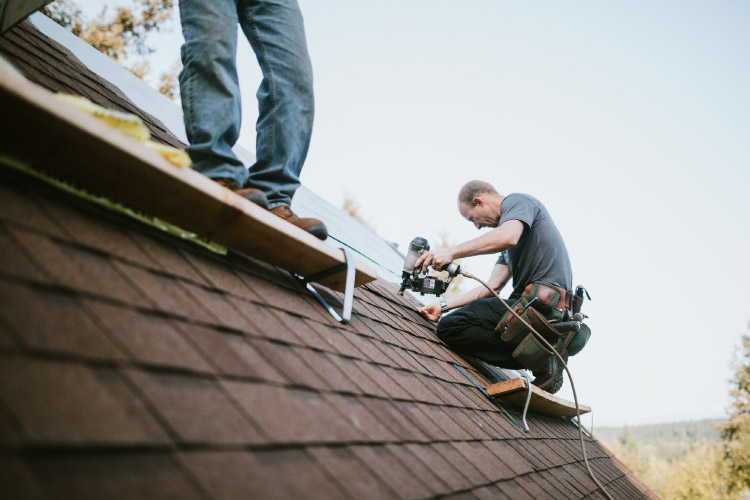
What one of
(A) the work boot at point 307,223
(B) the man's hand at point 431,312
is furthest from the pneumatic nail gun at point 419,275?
(A) the work boot at point 307,223

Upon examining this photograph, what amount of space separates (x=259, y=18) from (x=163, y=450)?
69.9 inches

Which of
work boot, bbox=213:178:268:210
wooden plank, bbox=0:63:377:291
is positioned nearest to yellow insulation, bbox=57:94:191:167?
wooden plank, bbox=0:63:377:291

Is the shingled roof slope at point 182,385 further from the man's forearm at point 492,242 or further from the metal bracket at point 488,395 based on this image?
the man's forearm at point 492,242

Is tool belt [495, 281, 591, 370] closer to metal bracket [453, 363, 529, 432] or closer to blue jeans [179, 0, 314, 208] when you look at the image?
metal bracket [453, 363, 529, 432]

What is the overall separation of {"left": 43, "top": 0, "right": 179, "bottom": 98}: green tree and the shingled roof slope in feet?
63.6

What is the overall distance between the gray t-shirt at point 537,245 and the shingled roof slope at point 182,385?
1.69 meters

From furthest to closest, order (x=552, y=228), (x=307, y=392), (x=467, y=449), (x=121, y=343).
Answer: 1. (x=552, y=228)
2. (x=467, y=449)
3. (x=307, y=392)
4. (x=121, y=343)

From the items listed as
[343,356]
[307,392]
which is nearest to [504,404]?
[343,356]

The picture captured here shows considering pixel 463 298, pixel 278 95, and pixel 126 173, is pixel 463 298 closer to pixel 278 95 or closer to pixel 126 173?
pixel 278 95

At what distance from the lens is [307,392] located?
1.13 meters

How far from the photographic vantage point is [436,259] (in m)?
2.84

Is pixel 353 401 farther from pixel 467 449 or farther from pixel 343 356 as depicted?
pixel 467 449

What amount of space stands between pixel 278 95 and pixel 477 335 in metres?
2.08

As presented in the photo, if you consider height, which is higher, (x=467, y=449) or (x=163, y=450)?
(x=163, y=450)
